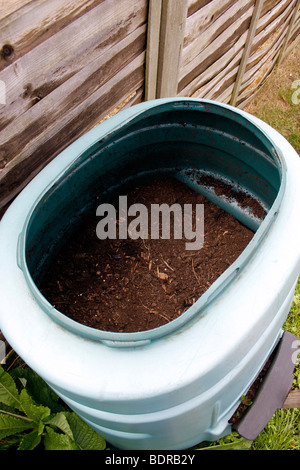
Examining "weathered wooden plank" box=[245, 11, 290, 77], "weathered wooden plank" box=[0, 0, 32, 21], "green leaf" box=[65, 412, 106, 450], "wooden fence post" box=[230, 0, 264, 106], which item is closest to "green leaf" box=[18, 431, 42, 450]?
"green leaf" box=[65, 412, 106, 450]

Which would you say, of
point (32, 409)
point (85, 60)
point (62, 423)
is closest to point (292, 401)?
point (62, 423)

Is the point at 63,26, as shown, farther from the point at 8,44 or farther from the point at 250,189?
the point at 250,189

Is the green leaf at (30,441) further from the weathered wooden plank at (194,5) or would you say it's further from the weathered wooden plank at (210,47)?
the weathered wooden plank at (194,5)

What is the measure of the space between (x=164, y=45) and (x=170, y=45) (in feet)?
0.14

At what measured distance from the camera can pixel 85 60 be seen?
1.40 metres

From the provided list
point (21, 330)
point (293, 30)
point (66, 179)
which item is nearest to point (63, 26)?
point (66, 179)

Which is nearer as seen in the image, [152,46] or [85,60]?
[85,60]

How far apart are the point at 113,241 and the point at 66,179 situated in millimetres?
462

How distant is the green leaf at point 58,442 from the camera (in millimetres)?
1331

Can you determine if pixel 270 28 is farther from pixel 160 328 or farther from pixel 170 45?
pixel 160 328

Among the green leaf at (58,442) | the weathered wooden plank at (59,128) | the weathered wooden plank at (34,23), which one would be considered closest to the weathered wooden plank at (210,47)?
the weathered wooden plank at (59,128)

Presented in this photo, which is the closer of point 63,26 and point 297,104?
point 63,26

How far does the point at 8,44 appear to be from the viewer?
3.58 ft

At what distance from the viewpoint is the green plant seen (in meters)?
1.36
